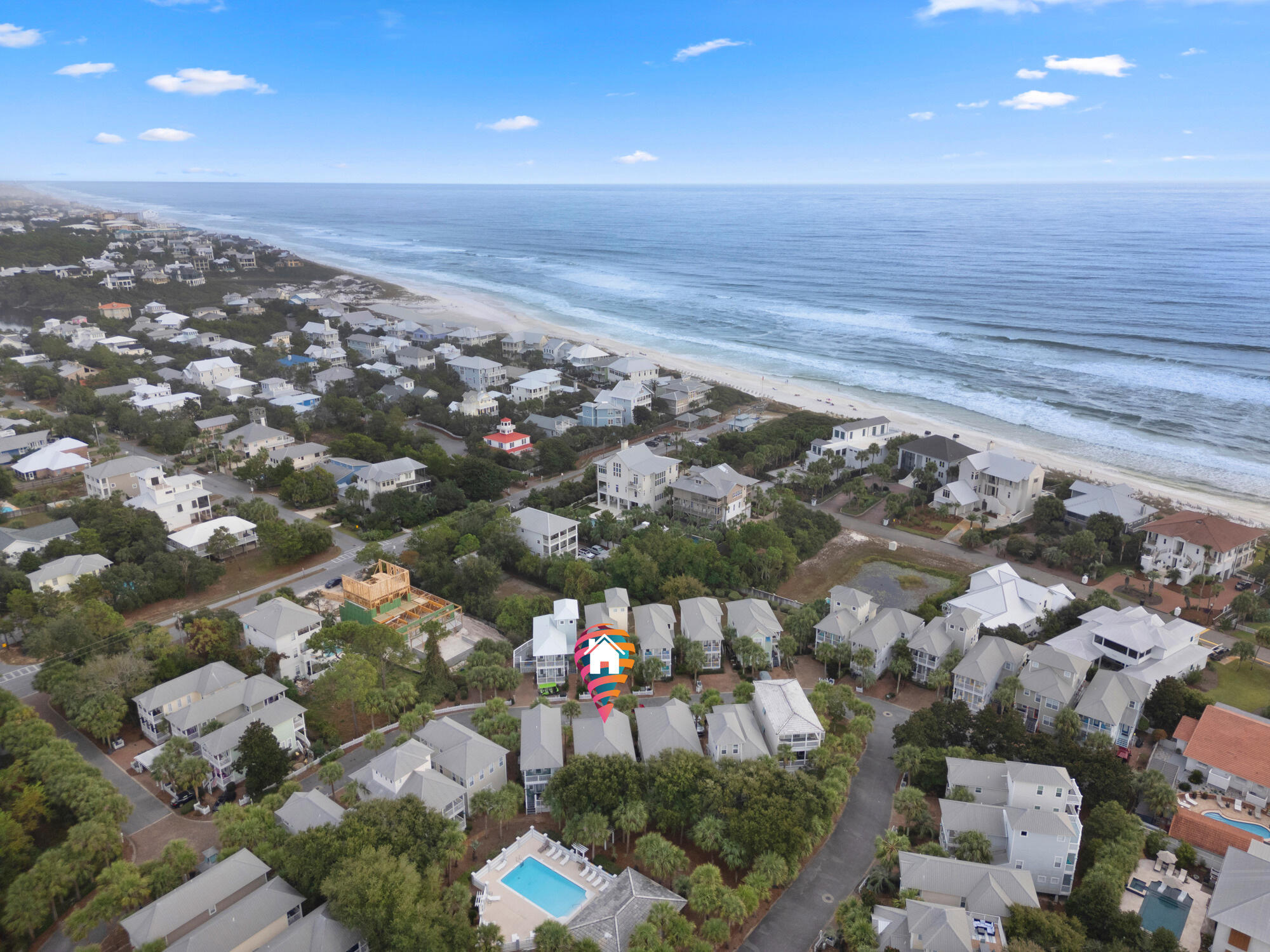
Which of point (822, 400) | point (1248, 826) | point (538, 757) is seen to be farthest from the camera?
point (822, 400)

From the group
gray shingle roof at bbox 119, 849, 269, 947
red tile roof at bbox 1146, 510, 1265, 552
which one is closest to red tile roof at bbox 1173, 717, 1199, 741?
red tile roof at bbox 1146, 510, 1265, 552

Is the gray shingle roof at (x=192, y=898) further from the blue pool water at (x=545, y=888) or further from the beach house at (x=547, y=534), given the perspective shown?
the beach house at (x=547, y=534)

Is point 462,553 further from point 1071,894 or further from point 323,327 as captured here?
point 323,327

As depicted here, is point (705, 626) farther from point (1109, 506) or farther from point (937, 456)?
point (1109, 506)

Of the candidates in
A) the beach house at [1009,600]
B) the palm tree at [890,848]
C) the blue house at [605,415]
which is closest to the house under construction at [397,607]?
the palm tree at [890,848]

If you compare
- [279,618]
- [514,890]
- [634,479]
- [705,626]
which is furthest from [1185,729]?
[279,618]

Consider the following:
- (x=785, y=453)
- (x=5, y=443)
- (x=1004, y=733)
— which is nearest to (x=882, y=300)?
(x=785, y=453)
